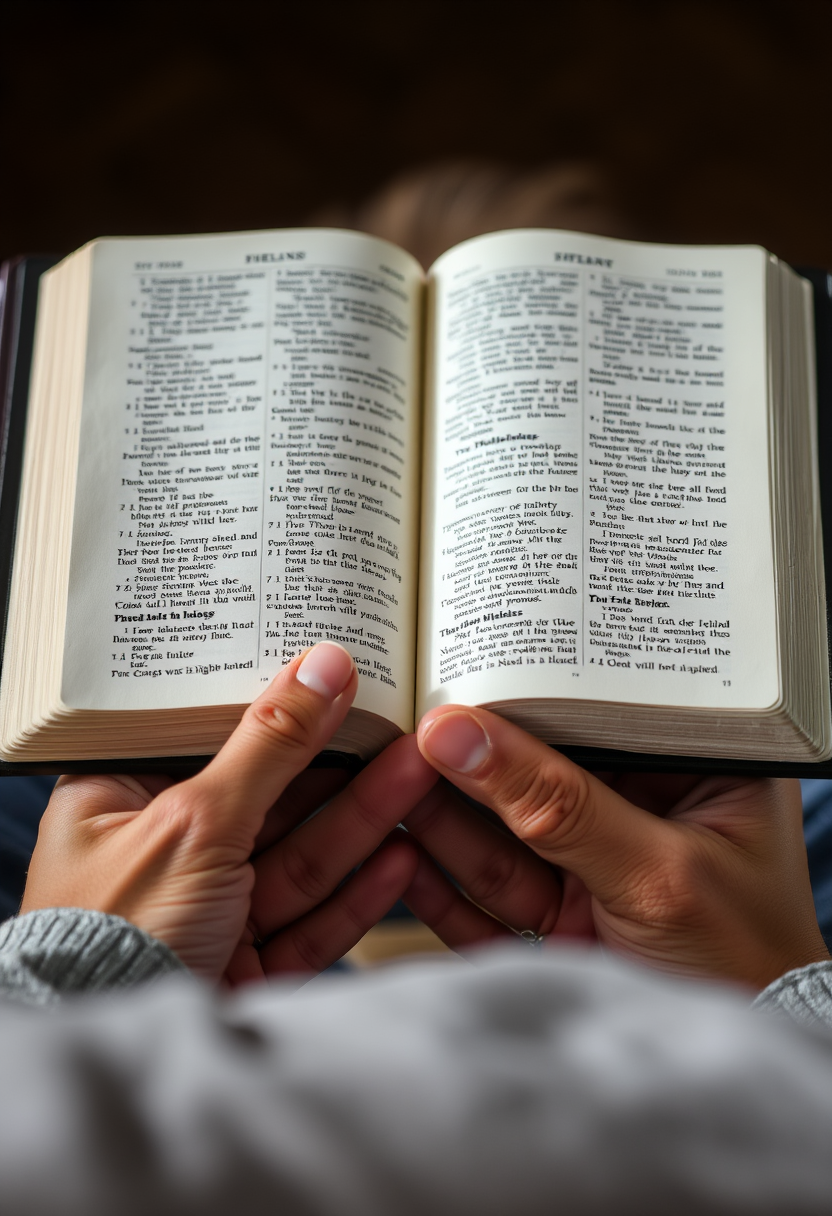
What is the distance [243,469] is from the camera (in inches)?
29.8

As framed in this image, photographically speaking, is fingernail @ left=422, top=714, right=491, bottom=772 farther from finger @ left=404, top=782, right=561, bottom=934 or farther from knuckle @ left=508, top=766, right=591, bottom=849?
finger @ left=404, top=782, right=561, bottom=934

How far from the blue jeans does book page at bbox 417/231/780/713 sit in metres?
0.34

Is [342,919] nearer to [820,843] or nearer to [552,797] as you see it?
[552,797]

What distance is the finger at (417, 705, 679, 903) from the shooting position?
67 centimetres

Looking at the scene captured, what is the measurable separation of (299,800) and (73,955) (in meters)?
0.29

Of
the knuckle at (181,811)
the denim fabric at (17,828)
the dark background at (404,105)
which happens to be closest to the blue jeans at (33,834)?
the denim fabric at (17,828)

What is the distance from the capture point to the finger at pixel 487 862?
0.83 meters

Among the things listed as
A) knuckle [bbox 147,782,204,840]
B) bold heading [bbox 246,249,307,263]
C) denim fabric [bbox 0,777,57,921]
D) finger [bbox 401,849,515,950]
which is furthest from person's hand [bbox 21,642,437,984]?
bold heading [bbox 246,249,307,263]

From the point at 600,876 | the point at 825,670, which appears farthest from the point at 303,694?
the point at 825,670

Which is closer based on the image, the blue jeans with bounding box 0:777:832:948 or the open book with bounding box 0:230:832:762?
the open book with bounding box 0:230:832:762

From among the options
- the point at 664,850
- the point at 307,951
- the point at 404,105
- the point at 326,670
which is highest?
the point at 404,105

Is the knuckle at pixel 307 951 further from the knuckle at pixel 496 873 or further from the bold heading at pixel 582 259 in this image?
the bold heading at pixel 582 259

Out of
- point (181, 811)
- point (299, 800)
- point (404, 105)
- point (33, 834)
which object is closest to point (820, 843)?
point (299, 800)

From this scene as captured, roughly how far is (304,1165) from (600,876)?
45cm
